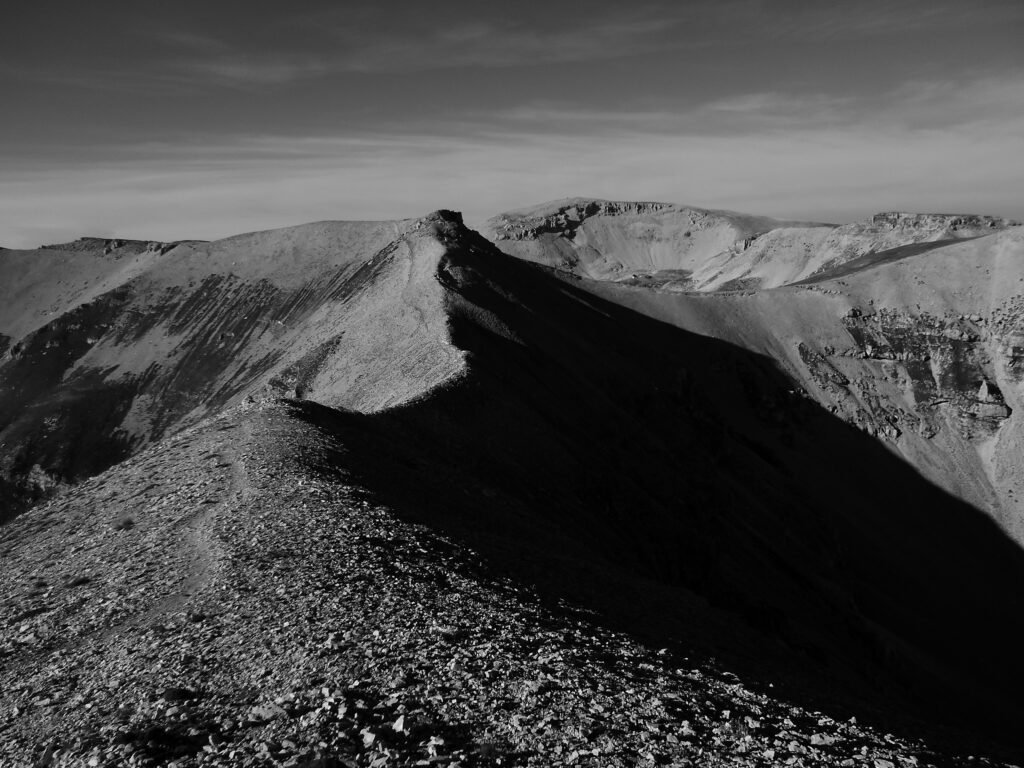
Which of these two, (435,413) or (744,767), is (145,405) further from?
(744,767)

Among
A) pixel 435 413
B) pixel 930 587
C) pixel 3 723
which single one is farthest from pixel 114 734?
pixel 930 587

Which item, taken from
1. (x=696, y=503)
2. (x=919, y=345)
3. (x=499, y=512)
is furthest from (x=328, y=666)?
(x=919, y=345)

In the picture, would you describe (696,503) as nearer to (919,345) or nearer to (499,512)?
(499,512)

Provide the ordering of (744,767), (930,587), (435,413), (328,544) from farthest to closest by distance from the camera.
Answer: (930,587) → (435,413) → (328,544) → (744,767)

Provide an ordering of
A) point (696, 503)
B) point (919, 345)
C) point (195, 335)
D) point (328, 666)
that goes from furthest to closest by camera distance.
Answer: point (919, 345) < point (195, 335) < point (696, 503) < point (328, 666)

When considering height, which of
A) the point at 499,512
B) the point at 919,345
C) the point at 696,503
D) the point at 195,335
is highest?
the point at 195,335
